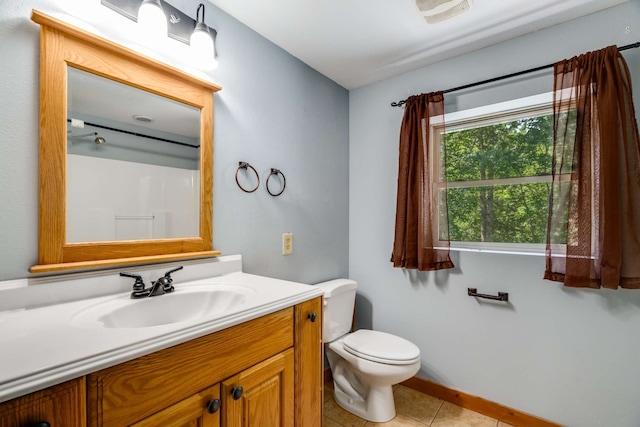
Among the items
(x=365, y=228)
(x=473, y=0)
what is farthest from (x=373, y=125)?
(x=473, y=0)

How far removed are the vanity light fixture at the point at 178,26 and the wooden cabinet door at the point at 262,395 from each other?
4.25 ft

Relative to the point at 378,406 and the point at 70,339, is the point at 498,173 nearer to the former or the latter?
the point at 378,406

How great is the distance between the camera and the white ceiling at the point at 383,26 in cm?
148

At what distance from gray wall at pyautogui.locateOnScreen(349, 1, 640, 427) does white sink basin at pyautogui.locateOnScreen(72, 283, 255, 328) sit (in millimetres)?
1309

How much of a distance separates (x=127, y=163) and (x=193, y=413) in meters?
0.93

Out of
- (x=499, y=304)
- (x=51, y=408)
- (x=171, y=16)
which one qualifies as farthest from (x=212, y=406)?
(x=499, y=304)

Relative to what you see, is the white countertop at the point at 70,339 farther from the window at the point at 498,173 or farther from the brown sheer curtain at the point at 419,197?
the window at the point at 498,173

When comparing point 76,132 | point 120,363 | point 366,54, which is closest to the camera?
point 120,363

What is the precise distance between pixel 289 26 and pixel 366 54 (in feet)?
1.75

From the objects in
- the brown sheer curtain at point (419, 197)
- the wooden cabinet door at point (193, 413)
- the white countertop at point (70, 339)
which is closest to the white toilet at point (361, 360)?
the brown sheer curtain at point (419, 197)

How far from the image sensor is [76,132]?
41.4 inches

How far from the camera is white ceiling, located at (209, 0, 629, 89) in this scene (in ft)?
4.84

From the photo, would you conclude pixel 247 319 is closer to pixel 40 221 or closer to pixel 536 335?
pixel 40 221

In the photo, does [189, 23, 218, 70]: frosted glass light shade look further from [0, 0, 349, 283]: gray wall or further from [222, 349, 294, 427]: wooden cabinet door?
[222, 349, 294, 427]: wooden cabinet door
